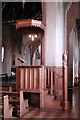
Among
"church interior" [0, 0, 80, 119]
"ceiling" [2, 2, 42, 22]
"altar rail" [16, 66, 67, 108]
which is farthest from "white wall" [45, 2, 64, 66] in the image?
"ceiling" [2, 2, 42, 22]

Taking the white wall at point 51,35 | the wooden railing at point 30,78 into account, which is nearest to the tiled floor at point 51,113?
the wooden railing at point 30,78

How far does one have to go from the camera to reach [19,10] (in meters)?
12.9

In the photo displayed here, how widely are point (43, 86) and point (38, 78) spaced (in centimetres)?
28

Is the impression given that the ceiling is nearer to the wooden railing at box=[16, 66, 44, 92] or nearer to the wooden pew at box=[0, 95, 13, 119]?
the wooden railing at box=[16, 66, 44, 92]

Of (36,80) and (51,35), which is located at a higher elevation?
(51,35)

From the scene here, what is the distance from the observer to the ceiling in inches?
468

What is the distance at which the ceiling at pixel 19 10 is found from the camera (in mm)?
11883

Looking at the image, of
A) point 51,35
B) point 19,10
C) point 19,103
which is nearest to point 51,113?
point 19,103

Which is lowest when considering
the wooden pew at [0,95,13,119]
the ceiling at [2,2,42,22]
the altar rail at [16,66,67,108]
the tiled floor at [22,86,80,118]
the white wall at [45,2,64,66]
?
the tiled floor at [22,86,80,118]

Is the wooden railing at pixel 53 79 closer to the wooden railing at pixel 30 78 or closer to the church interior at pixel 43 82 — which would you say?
the church interior at pixel 43 82

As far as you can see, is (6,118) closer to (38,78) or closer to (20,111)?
(20,111)

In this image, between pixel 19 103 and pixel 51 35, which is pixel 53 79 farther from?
pixel 19 103

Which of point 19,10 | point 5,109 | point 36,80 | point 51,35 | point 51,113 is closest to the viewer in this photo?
point 5,109

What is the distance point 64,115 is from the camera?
5.38 m
